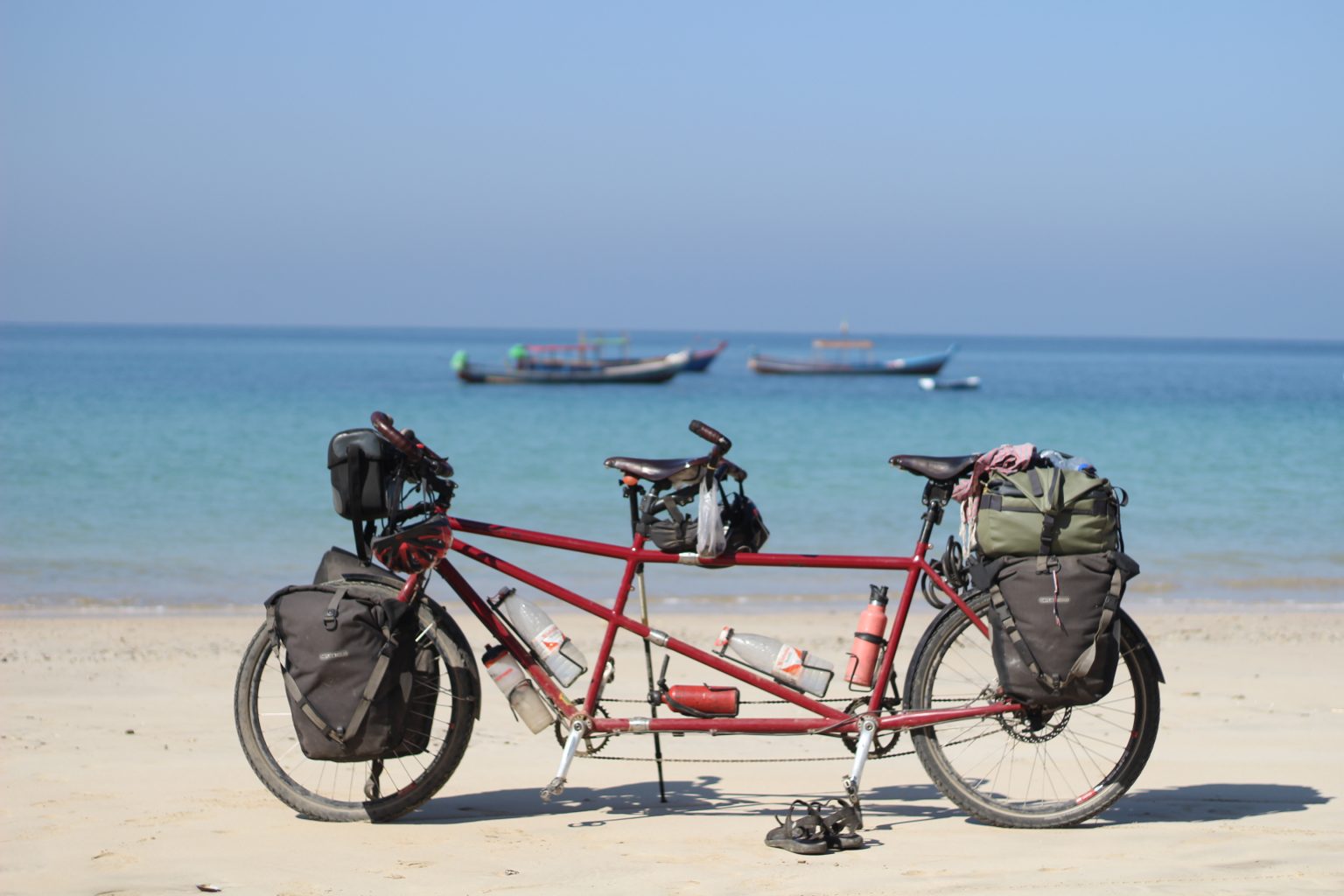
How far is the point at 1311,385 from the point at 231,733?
66.9 meters

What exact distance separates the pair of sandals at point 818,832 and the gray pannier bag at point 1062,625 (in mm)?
577

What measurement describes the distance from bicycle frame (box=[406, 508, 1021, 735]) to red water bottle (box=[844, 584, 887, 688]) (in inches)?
1.3

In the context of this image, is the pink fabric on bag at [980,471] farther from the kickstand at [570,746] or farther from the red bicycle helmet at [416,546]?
the red bicycle helmet at [416,546]

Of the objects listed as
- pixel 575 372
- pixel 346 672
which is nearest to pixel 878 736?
pixel 346 672

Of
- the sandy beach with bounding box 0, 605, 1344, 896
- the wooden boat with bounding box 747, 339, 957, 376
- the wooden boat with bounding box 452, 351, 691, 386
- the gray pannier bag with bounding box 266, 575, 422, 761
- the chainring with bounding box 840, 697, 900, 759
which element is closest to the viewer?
the sandy beach with bounding box 0, 605, 1344, 896

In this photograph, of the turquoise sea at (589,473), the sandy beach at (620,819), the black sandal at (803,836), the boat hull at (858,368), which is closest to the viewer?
the sandy beach at (620,819)

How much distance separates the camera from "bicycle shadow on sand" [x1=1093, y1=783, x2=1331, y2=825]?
4164 millimetres

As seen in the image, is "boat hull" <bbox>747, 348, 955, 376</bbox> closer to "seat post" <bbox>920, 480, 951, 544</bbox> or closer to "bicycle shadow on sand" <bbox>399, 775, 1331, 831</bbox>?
"bicycle shadow on sand" <bbox>399, 775, 1331, 831</bbox>

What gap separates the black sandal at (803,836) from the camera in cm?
371

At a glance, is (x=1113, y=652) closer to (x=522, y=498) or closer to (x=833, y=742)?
(x=833, y=742)

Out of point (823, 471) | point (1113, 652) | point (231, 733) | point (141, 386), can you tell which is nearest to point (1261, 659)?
point (1113, 652)

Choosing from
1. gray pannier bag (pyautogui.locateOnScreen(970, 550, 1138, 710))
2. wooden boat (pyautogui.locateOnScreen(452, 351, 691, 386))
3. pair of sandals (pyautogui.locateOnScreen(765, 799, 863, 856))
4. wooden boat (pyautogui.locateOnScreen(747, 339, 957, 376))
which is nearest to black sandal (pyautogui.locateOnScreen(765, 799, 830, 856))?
pair of sandals (pyautogui.locateOnScreen(765, 799, 863, 856))

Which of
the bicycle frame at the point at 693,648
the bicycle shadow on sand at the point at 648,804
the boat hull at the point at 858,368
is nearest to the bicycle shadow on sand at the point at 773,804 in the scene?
the bicycle shadow on sand at the point at 648,804

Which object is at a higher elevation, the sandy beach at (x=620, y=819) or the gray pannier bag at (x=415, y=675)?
the gray pannier bag at (x=415, y=675)
